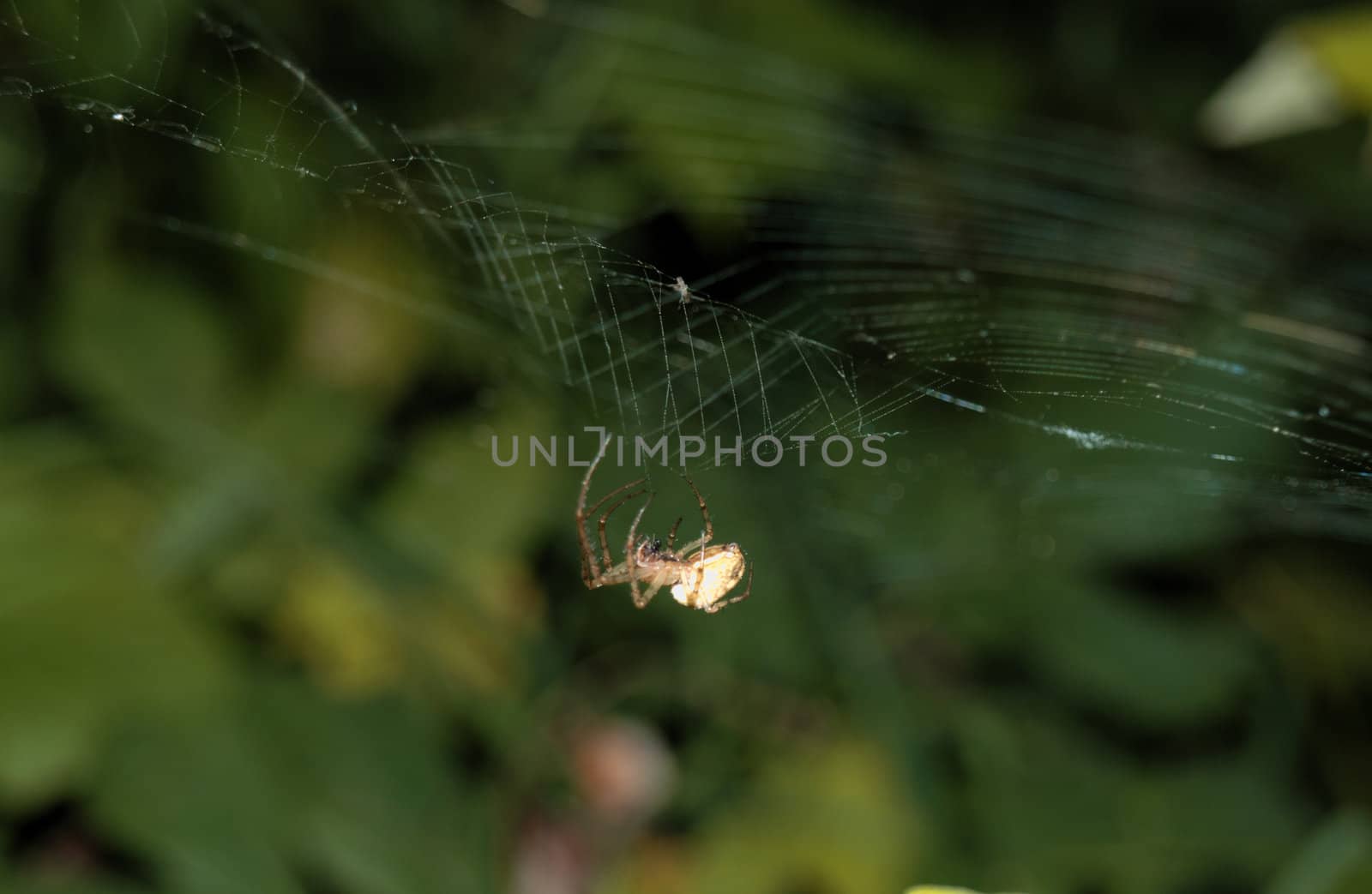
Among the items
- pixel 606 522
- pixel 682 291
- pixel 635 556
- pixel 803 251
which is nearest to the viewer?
pixel 682 291

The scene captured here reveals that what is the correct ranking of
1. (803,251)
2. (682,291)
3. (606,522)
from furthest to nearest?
(803,251) → (606,522) → (682,291)

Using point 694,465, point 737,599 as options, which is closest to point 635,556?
point 737,599

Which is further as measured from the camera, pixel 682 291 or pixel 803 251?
pixel 803 251

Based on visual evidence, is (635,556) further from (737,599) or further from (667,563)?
(737,599)

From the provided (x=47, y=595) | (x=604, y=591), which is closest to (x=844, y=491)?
(x=604, y=591)

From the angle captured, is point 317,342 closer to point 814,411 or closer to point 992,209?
point 814,411

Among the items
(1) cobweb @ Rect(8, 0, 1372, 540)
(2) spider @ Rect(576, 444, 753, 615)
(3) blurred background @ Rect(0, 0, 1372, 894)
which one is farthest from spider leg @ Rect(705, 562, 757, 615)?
(1) cobweb @ Rect(8, 0, 1372, 540)
